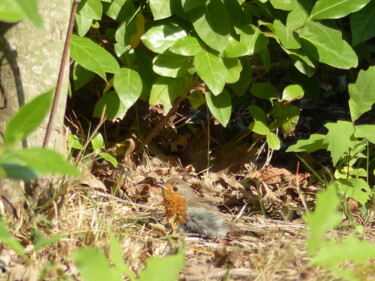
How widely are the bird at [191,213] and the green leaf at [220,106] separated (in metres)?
0.56

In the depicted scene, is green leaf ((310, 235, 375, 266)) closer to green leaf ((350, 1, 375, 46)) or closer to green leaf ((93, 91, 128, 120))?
green leaf ((93, 91, 128, 120))

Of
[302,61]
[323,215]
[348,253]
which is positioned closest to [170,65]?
[302,61]

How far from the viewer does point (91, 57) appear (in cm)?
403

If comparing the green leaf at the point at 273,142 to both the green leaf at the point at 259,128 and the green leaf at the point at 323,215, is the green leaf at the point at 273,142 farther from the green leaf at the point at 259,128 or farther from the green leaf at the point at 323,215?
the green leaf at the point at 323,215

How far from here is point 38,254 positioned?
3.14 meters

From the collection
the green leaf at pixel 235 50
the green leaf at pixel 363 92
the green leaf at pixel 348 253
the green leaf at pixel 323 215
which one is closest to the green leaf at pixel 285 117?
the green leaf at pixel 363 92

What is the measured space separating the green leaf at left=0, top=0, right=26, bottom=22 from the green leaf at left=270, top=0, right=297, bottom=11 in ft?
7.54

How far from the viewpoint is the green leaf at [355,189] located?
14.6ft

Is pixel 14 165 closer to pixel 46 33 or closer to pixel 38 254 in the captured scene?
pixel 38 254

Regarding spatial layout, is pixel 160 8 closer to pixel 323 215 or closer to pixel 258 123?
pixel 258 123

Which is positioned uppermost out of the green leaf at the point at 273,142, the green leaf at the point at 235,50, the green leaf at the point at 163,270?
the green leaf at the point at 235,50

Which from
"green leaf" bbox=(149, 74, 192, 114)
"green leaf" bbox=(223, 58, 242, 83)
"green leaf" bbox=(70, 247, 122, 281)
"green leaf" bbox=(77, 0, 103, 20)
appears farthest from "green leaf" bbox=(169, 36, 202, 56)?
"green leaf" bbox=(70, 247, 122, 281)

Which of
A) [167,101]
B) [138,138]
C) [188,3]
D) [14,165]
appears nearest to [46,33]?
[188,3]

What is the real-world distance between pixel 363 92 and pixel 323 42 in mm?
449
